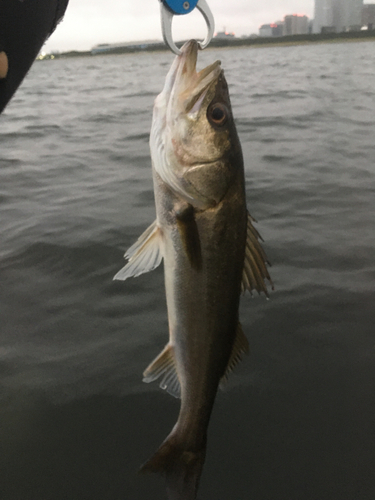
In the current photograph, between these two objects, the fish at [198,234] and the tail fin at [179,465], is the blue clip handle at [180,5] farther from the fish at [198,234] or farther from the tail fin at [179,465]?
the tail fin at [179,465]

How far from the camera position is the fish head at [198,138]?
171 centimetres

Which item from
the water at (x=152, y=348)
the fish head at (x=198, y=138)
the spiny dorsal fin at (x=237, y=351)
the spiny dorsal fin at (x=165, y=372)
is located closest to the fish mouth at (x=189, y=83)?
the fish head at (x=198, y=138)

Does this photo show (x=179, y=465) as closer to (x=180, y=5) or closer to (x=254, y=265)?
(x=254, y=265)

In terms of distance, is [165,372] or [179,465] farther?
[165,372]

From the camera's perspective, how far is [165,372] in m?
2.04

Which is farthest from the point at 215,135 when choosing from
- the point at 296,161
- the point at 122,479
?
the point at 296,161

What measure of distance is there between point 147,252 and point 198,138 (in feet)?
1.78

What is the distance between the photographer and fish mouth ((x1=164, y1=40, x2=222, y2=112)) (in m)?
1.69

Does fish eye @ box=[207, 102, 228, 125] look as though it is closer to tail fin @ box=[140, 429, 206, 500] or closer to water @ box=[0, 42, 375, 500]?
tail fin @ box=[140, 429, 206, 500]

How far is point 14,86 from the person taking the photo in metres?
1.94

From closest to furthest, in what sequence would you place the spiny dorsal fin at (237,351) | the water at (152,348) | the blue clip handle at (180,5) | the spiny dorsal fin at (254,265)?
1. the blue clip handle at (180,5)
2. the spiny dorsal fin at (254,265)
3. the spiny dorsal fin at (237,351)
4. the water at (152,348)

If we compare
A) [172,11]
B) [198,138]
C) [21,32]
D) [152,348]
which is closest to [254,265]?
[198,138]

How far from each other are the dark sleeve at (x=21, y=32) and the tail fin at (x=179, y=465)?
69.0 inches

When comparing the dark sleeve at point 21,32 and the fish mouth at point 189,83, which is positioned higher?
the dark sleeve at point 21,32
